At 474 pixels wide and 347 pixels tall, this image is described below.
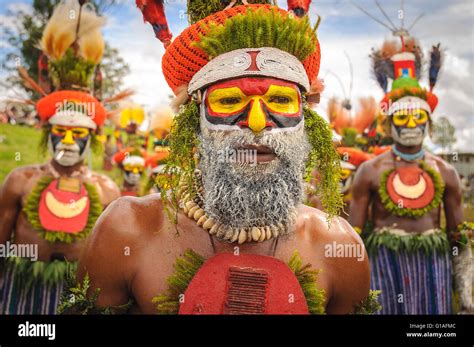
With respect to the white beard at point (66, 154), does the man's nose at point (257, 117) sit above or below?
below

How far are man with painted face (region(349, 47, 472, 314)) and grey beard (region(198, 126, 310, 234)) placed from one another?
3629 mm

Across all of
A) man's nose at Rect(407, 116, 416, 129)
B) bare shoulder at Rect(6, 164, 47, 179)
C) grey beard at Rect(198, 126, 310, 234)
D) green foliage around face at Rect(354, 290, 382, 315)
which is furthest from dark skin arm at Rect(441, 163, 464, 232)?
bare shoulder at Rect(6, 164, 47, 179)

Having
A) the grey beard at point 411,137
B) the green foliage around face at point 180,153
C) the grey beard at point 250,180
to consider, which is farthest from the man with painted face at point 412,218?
the green foliage around face at point 180,153

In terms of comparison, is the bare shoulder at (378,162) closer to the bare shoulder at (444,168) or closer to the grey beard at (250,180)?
the bare shoulder at (444,168)

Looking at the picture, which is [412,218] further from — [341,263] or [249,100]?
[249,100]

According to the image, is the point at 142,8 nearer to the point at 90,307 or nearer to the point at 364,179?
the point at 90,307

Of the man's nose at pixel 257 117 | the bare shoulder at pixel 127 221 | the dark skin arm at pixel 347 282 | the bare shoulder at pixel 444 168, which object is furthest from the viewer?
the bare shoulder at pixel 444 168

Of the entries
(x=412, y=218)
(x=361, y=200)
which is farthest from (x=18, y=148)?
(x=412, y=218)

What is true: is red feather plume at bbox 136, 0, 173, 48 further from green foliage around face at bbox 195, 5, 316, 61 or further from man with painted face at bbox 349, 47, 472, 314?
man with painted face at bbox 349, 47, 472, 314

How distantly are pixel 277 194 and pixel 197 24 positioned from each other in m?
0.81

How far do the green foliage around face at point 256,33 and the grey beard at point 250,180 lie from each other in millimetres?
356

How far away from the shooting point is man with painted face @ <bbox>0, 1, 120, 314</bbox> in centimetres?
492

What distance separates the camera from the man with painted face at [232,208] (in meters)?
2.24

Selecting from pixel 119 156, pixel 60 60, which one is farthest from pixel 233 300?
pixel 119 156
